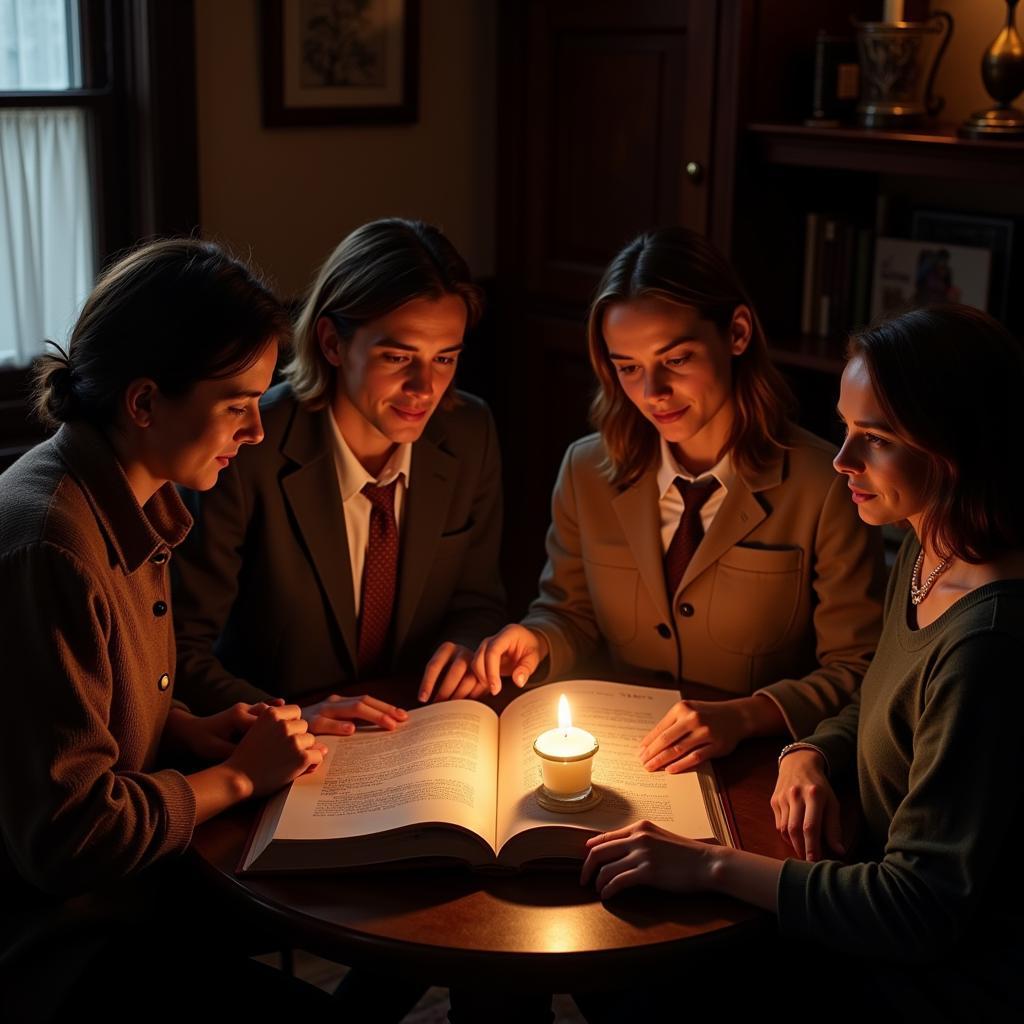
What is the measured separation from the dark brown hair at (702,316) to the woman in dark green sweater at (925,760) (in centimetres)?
41

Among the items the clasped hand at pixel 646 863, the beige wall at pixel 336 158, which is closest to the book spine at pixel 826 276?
the beige wall at pixel 336 158

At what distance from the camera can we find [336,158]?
321 cm

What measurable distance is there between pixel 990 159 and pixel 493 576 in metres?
1.15

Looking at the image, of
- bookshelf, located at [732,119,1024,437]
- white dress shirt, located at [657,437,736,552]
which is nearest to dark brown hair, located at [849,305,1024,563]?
white dress shirt, located at [657,437,736,552]

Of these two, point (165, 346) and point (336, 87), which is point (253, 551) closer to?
point (165, 346)

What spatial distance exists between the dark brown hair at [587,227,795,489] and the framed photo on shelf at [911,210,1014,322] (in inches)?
36.8

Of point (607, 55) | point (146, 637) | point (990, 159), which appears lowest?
point (146, 637)

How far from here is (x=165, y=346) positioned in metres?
1.51

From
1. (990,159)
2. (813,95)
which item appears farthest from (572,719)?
(813,95)

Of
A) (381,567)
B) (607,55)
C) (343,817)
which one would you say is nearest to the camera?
(343,817)

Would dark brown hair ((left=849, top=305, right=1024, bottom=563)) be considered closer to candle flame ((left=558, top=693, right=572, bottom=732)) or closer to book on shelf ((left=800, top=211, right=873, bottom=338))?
candle flame ((left=558, top=693, right=572, bottom=732))

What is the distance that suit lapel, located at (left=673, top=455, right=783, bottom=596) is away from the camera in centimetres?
194

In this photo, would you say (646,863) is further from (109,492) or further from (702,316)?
(702,316)

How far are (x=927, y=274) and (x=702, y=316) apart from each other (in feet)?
3.69
